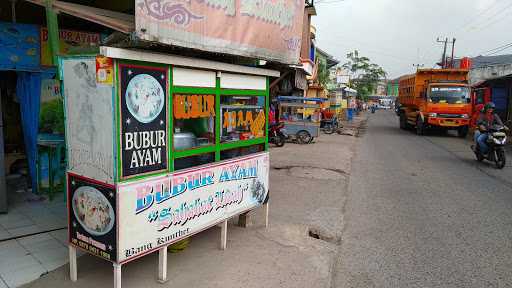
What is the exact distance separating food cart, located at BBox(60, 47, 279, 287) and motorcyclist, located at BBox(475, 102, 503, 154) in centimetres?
888

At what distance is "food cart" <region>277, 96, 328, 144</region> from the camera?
48.5 feet

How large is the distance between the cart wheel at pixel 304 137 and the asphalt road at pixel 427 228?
15.6ft

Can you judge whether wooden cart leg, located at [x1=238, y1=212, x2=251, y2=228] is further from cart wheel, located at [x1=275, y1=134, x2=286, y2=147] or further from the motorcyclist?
cart wheel, located at [x1=275, y1=134, x2=286, y2=147]

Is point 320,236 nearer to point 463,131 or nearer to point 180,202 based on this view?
point 180,202

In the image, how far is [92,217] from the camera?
334 cm

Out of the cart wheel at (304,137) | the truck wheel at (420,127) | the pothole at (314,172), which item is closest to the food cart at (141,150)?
the pothole at (314,172)

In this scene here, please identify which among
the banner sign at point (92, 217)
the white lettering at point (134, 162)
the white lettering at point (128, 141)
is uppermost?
the white lettering at point (128, 141)

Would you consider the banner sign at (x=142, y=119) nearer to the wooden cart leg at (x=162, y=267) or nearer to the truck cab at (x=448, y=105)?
the wooden cart leg at (x=162, y=267)

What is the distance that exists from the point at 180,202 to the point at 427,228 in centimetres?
362

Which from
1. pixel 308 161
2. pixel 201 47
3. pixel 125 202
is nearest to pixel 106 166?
pixel 125 202

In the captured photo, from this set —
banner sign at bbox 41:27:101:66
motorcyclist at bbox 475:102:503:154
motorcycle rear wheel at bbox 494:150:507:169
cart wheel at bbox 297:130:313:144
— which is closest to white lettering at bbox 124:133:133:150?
banner sign at bbox 41:27:101:66

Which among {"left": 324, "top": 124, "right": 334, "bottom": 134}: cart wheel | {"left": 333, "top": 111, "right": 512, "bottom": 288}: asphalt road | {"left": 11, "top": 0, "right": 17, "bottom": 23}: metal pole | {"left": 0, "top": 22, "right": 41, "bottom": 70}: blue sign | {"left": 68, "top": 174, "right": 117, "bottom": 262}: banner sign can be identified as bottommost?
{"left": 333, "top": 111, "right": 512, "bottom": 288}: asphalt road

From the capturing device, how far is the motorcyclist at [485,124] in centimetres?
1039

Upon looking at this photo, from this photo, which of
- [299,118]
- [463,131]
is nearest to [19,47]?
[299,118]
